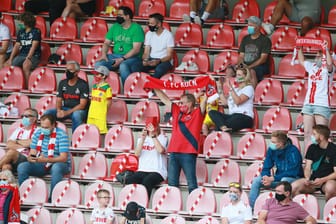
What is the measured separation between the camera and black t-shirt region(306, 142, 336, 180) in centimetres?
1672

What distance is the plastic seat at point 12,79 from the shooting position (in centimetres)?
2008

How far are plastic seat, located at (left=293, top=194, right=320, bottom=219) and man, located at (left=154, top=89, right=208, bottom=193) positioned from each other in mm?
1536

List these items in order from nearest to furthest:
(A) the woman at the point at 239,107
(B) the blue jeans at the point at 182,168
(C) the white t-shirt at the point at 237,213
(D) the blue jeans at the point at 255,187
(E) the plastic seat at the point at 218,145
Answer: (C) the white t-shirt at the point at 237,213
(D) the blue jeans at the point at 255,187
(B) the blue jeans at the point at 182,168
(E) the plastic seat at the point at 218,145
(A) the woman at the point at 239,107

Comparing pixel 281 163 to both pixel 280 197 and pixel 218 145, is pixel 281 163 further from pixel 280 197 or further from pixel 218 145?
pixel 218 145

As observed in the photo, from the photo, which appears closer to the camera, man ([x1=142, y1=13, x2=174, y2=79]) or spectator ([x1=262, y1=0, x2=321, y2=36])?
man ([x1=142, y1=13, x2=174, y2=79])

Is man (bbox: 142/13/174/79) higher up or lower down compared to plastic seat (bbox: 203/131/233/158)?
higher up

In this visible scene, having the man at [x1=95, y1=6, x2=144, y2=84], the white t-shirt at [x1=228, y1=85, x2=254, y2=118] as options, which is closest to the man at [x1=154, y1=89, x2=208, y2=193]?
the white t-shirt at [x1=228, y1=85, x2=254, y2=118]

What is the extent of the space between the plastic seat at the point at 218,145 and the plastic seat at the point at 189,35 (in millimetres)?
2808

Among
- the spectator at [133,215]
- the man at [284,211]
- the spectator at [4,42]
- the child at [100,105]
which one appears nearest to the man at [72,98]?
the child at [100,105]

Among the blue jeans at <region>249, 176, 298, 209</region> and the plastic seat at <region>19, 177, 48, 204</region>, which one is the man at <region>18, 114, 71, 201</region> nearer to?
the plastic seat at <region>19, 177, 48, 204</region>

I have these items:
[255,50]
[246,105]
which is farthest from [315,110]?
[255,50]

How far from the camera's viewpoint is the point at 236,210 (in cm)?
1620

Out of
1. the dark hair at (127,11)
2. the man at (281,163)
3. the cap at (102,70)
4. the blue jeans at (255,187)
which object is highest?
the dark hair at (127,11)

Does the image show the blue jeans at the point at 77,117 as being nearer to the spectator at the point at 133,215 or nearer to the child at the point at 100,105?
the child at the point at 100,105
